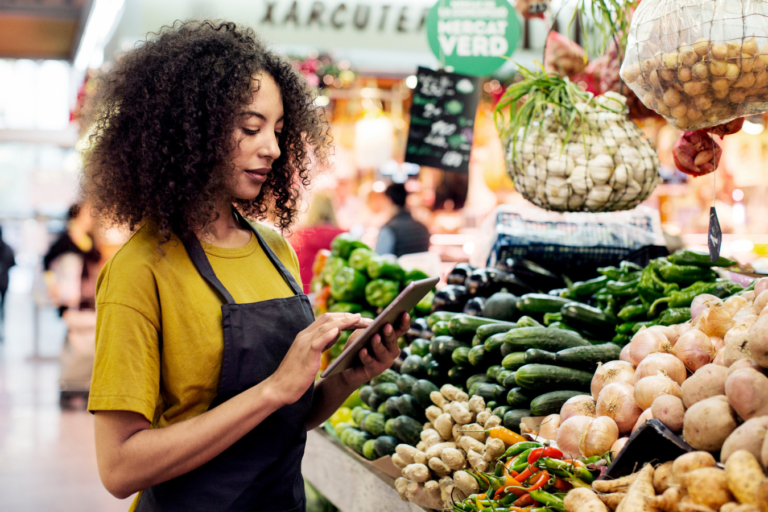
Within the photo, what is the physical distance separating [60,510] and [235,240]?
3565mm

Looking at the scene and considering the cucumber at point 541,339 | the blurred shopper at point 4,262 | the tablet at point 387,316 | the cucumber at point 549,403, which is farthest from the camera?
the blurred shopper at point 4,262

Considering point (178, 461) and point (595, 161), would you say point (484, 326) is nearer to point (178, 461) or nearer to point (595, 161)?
point (595, 161)

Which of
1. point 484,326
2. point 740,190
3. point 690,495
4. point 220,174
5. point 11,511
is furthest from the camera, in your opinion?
point 740,190

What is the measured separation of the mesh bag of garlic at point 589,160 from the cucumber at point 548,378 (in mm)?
599

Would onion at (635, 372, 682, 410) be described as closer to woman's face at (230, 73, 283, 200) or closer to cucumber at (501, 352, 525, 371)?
cucumber at (501, 352, 525, 371)

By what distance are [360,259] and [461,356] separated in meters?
1.38

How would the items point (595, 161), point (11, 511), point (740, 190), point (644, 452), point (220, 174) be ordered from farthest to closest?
point (740, 190) → point (11, 511) → point (595, 161) → point (220, 174) → point (644, 452)

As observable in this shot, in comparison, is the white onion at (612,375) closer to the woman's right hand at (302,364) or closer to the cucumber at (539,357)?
the cucumber at (539,357)

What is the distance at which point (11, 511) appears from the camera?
4.23m

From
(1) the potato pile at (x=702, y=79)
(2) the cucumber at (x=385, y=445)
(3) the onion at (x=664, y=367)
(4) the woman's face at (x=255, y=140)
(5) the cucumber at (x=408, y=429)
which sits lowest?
(2) the cucumber at (x=385, y=445)

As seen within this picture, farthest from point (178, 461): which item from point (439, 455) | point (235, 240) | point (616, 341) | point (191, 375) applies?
point (616, 341)

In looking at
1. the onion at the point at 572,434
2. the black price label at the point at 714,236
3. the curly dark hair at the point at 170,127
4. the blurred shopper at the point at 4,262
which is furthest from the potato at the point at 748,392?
the blurred shopper at the point at 4,262

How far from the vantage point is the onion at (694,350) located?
157 cm

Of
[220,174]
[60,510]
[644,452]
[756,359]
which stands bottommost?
[60,510]
